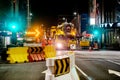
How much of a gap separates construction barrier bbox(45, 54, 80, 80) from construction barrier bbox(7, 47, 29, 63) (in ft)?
50.3

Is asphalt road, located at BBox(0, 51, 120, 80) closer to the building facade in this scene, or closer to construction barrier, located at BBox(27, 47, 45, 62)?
construction barrier, located at BBox(27, 47, 45, 62)

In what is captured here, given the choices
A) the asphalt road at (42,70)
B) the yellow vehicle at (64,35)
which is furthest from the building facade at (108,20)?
the asphalt road at (42,70)

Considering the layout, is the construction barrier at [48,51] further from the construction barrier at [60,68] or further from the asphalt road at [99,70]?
the construction barrier at [60,68]

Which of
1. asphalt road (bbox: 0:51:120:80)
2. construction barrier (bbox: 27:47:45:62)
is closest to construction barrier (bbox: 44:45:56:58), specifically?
construction barrier (bbox: 27:47:45:62)

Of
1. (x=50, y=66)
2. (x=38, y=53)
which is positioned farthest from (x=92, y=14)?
(x=50, y=66)

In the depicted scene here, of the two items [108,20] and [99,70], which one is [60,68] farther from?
[108,20]

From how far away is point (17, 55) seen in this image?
28406mm

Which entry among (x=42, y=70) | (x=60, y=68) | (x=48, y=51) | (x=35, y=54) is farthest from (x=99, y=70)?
(x=48, y=51)

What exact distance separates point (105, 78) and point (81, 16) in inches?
3698

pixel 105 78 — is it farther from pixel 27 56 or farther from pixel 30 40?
pixel 30 40

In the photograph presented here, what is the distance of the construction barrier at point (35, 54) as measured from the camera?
29094 millimetres

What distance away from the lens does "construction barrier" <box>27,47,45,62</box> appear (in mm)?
29094

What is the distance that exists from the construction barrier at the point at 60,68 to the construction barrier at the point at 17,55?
15341mm

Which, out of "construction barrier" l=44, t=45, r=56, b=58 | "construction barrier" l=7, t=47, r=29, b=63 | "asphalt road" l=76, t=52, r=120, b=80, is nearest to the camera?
"asphalt road" l=76, t=52, r=120, b=80
